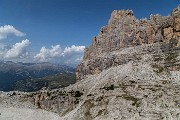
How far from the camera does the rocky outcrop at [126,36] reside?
5241 inches

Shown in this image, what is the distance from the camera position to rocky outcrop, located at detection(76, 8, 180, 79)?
133125mm

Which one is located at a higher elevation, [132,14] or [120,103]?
[132,14]

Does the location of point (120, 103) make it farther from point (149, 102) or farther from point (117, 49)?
point (117, 49)

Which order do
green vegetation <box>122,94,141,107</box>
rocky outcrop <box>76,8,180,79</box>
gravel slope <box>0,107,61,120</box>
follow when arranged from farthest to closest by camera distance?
rocky outcrop <box>76,8,180,79</box>
gravel slope <box>0,107,61,120</box>
green vegetation <box>122,94,141,107</box>

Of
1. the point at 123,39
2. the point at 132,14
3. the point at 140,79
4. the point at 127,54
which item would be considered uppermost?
the point at 132,14

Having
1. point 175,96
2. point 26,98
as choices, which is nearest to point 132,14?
point 26,98

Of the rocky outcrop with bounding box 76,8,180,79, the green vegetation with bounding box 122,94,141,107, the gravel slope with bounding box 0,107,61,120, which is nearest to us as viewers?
the green vegetation with bounding box 122,94,141,107

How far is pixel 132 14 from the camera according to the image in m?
159

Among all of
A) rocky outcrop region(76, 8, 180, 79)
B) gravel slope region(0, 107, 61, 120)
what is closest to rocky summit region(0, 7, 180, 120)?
rocky outcrop region(76, 8, 180, 79)

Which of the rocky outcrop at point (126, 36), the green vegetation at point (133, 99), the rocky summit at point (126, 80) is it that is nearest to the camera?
the rocky summit at point (126, 80)

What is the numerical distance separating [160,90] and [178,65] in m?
21.6

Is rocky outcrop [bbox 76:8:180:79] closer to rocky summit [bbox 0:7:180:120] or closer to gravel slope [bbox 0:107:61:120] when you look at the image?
rocky summit [bbox 0:7:180:120]

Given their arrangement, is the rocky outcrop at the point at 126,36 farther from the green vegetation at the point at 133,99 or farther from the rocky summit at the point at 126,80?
the green vegetation at the point at 133,99

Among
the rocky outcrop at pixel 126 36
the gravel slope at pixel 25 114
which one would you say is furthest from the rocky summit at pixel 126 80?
the gravel slope at pixel 25 114
